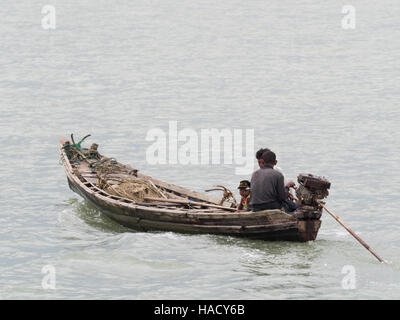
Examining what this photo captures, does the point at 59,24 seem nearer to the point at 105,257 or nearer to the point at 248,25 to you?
the point at 248,25

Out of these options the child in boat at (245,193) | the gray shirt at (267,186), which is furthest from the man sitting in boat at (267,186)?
the child in boat at (245,193)

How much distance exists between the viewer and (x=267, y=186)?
1631cm

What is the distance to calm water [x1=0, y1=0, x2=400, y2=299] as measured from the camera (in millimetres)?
16250

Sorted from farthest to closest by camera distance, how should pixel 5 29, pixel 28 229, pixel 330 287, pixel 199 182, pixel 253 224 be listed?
pixel 5 29 < pixel 199 182 < pixel 28 229 < pixel 253 224 < pixel 330 287

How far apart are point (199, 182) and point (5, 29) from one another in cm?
5433

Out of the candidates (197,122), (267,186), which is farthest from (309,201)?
(197,122)

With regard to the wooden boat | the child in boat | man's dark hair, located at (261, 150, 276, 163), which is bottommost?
the wooden boat

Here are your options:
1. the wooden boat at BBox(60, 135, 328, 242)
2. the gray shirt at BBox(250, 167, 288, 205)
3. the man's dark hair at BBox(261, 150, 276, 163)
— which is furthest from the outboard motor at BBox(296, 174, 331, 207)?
the man's dark hair at BBox(261, 150, 276, 163)

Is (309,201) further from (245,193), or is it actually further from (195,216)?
(195,216)

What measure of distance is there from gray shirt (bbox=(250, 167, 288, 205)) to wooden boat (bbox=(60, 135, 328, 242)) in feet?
1.07

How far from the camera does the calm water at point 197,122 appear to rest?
640 inches

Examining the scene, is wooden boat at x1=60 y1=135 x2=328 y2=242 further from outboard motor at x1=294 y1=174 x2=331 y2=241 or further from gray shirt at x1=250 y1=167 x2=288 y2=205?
gray shirt at x1=250 y1=167 x2=288 y2=205

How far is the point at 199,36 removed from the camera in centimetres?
7262
